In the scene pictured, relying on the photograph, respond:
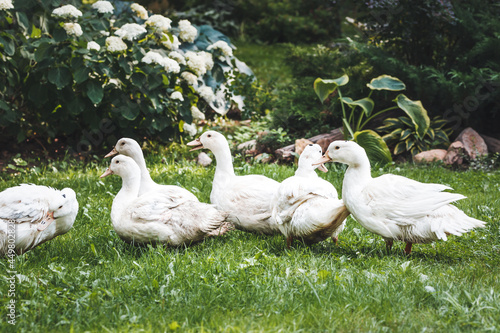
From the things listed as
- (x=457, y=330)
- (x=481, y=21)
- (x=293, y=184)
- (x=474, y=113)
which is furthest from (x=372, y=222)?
(x=481, y=21)

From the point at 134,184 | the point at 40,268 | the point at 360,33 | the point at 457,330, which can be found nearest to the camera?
the point at 457,330

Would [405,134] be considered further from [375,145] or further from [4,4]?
[4,4]

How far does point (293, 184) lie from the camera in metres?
4.10

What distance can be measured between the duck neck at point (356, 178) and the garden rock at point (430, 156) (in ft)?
11.3

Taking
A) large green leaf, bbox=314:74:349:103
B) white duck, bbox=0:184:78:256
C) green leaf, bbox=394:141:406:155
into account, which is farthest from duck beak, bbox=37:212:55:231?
green leaf, bbox=394:141:406:155

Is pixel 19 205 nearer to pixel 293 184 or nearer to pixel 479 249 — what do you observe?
pixel 293 184

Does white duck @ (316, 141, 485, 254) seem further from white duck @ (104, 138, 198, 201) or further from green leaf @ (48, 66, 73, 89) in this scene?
green leaf @ (48, 66, 73, 89)

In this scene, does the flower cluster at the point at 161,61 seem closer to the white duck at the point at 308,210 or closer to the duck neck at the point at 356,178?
the white duck at the point at 308,210

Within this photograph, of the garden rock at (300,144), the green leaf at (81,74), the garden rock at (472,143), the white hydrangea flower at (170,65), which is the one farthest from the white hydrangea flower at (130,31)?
the garden rock at (472,143)

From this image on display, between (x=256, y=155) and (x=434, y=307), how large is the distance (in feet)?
16.0

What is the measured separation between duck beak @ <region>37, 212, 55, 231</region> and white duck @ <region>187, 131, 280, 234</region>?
1.44 meters

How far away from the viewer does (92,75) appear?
261 inches

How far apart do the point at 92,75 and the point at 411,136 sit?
4544 millimetres

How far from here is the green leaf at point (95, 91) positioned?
6262 mm
